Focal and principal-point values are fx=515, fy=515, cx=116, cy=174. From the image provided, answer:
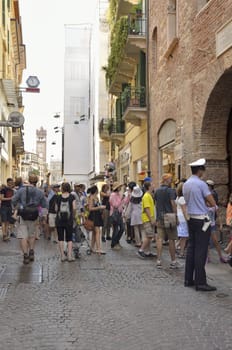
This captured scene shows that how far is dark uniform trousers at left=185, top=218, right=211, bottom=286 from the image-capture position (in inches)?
297

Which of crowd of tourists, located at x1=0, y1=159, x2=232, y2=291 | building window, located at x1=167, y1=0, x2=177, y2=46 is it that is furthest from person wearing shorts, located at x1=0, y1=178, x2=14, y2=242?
building window, located at x1=167, y1=0, x2=177, y2=46

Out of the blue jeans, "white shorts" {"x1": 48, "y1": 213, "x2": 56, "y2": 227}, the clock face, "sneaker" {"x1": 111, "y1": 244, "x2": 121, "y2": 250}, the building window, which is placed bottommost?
"sneaker" {"x1": 111, "y1": 244, "x2": 121, "y2": 250}

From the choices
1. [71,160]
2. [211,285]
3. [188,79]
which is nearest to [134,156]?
[188,79]

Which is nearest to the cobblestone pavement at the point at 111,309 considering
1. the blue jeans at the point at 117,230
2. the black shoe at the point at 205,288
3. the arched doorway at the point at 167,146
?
the black shoe at the point at 205,288

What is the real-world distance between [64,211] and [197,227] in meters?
3.45

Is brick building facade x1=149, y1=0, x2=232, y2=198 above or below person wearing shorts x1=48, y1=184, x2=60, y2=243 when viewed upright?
above

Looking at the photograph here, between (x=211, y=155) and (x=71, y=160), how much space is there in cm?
4734

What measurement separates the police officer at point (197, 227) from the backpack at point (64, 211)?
3.23 meters

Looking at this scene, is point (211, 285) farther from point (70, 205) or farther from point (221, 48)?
point (221, 48)

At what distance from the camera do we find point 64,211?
1030 centimetres

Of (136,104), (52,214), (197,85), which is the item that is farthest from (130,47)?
(52,214)

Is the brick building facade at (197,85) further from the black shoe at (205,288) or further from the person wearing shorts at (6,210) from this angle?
the black shoe at (205,288)

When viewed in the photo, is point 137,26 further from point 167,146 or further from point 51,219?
point 51,219

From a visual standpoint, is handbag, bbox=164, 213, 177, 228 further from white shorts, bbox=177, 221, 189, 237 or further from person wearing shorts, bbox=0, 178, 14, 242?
person wearing shorts, bbox=0, 178, 14, 242
